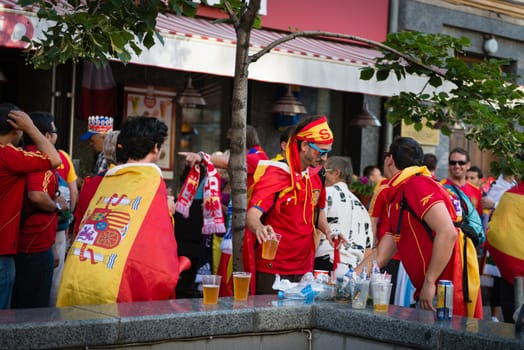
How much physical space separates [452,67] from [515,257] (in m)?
2.79

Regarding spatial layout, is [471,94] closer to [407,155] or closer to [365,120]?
[407,155]

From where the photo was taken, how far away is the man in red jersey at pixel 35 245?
5.80m

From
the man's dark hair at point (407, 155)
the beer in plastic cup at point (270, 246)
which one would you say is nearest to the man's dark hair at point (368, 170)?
the man's dark hair at point (407, 155)

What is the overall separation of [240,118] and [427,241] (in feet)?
4.56

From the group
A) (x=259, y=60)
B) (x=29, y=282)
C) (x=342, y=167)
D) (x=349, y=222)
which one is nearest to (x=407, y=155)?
(x=349, y=222)

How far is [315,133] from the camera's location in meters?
6.01

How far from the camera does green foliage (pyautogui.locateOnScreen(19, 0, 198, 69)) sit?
188 inches

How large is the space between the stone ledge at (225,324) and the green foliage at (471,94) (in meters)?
1.63

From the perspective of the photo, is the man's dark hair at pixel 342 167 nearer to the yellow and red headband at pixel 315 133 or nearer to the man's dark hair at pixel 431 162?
the man's dark hair at pixel 431 162

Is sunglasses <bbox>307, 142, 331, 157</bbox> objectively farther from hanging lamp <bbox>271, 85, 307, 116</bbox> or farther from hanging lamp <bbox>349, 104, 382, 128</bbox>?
hanging lamp <bbox>349, 104, 382, 128</bbox>

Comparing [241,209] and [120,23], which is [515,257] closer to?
[241,209]

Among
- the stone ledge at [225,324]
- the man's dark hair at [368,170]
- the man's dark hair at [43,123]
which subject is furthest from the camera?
the man's dark hair at [368,170]

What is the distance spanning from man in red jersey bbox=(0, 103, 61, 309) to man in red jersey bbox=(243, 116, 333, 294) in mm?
1468

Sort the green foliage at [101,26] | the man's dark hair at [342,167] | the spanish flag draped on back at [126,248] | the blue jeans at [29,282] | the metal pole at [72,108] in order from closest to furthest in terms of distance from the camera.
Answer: the spanish flag draped on back at [126,248], the green foliage at [101,26], the blue jeans at [29,282], the man's dark hair at [342,167], the metal pole at [72,108]
